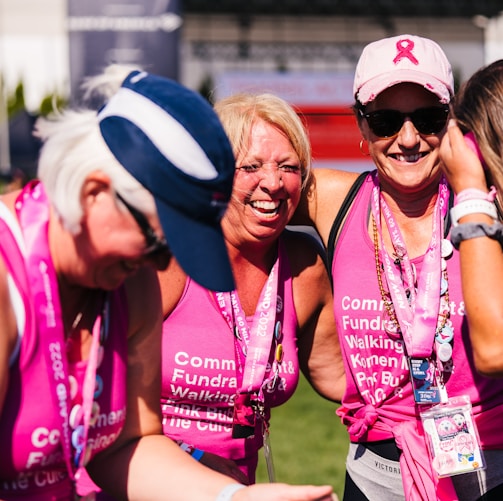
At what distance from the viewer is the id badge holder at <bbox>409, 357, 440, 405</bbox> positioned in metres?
3.26

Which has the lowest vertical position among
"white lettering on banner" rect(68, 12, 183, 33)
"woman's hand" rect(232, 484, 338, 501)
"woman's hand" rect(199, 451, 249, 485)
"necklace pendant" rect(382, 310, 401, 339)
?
"woman's hand" rect(199, 451, 249, 485)

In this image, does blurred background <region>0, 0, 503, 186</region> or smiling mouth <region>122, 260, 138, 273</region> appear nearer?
smiling mouth <region>122, 260, 138, 273</region>

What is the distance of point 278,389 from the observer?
3.51 meters

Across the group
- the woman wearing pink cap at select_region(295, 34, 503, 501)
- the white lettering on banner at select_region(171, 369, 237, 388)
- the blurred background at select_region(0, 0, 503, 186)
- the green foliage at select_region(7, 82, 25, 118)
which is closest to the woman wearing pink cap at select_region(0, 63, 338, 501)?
the white lettering on banner at select_region(171, 369, 237, 388)

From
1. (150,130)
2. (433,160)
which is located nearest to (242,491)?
(150,130)

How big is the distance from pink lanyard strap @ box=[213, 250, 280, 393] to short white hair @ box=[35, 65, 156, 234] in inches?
49.8

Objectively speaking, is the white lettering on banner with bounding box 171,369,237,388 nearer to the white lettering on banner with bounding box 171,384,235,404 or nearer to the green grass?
the white lettering on banner with bounding box 171,384,235,404

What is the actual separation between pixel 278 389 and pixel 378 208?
2.42ft

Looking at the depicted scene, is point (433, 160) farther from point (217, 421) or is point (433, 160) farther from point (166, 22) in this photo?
point (166, 22)

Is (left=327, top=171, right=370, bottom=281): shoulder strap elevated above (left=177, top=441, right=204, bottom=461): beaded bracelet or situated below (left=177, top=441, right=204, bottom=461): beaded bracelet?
above

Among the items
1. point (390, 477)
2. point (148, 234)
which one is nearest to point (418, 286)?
point (390, 477)

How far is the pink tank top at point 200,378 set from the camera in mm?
3381

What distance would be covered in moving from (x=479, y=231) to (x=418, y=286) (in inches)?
19.7

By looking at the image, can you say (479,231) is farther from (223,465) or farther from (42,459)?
(42,459)
